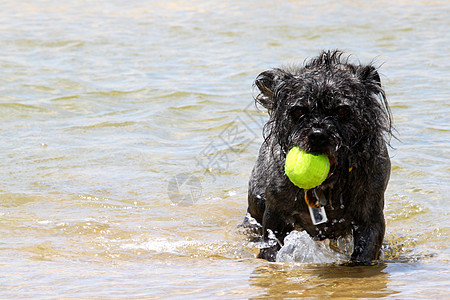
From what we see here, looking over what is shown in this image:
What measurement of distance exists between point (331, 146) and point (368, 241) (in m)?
1.08

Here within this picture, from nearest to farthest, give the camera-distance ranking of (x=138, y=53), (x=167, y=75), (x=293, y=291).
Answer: (x=293, y=291) < (x=167, y=75) < (x=138, y=53)

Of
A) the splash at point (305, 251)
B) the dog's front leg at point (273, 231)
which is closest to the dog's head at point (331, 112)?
the dog's front leg at point (273, 231)

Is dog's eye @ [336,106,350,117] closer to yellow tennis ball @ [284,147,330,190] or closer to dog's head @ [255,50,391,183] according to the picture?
dog's head @ [255,50,391,183]

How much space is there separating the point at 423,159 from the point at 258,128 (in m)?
2.91

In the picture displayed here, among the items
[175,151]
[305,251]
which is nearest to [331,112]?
[305,251]

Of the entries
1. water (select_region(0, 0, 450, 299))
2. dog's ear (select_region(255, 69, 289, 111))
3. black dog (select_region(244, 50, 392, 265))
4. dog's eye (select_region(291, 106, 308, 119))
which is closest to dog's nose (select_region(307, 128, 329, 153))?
black dog (select_region(244, 50, 392, 265))

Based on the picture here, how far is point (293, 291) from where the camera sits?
471 cm

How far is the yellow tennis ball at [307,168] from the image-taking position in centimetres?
483

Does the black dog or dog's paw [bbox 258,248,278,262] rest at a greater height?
the black dog

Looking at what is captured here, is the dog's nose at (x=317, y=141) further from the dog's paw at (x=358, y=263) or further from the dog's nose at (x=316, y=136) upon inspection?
the dog's paw at (x=358, y=263)

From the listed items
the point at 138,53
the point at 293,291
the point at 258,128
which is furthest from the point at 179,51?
the point at 293,291

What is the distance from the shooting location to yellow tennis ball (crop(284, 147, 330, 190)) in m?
4.83

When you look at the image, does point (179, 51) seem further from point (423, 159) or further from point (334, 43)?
point (423, 159)

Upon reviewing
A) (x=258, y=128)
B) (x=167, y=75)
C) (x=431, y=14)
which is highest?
(x=431, y=14)
